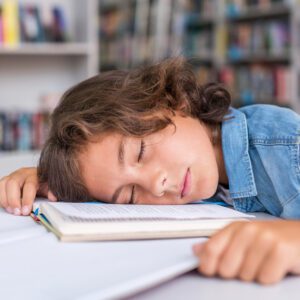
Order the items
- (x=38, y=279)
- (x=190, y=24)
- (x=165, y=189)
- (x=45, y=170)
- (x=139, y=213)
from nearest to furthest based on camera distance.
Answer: (x=38, y=279) < (x=139, y=213) < (x=165, y=189) < (x=45, y=170) < (x=190, y=24)

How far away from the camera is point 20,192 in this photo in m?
0.99

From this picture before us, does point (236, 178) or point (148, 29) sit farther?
point (148, 29)

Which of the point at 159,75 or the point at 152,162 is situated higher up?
the point at 159,75

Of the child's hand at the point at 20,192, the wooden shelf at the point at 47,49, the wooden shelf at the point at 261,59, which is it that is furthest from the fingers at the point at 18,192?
the wooden shelf at the point at 261,59

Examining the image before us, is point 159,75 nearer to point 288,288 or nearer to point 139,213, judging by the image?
point 139,213

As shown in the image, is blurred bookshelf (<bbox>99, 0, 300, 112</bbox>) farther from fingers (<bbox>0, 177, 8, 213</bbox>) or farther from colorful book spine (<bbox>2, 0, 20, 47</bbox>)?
fingers (<bbox>0, 177, 8, 213</bbox>)

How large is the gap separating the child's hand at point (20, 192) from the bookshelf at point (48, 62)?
71.2 inches

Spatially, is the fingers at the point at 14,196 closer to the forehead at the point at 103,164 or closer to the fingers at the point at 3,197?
the fingers at the point at 3,197

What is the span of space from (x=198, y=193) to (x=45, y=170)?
329 mm

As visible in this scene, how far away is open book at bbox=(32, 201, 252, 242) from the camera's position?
681mm

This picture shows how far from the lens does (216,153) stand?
115 cm

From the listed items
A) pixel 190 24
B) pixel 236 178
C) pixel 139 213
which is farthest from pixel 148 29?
pixel 139 213

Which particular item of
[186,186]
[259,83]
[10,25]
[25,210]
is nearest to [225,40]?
[259,83]

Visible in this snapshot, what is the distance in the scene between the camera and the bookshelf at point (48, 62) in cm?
286
